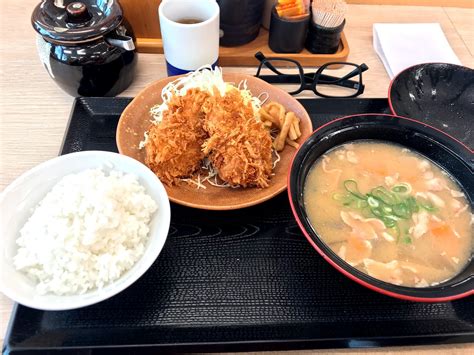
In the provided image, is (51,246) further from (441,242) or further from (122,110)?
(441,242)

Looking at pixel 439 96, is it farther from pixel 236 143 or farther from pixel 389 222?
pixel 236 143

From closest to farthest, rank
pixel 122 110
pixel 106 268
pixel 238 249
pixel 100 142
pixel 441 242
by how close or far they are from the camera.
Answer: pixel 106 268
pixel 441 242
pixel 238 249
pixel 100 142
pixel 122 110

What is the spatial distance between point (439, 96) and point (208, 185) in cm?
112

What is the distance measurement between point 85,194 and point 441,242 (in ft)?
3.60

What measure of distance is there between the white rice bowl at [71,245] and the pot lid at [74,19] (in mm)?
562

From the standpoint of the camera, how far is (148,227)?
48.5 inches

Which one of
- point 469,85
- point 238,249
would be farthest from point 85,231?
point 469,85

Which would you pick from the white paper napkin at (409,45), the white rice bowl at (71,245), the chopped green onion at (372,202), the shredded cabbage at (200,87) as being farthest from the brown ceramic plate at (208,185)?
the white paper napkin at (409,45)

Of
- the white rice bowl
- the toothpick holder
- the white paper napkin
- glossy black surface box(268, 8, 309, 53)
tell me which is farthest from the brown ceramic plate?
the white paper napkin

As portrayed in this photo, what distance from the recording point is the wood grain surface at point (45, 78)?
162 centimetres

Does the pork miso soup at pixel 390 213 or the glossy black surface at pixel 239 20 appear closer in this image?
the pork miso soup at pixel 390 213

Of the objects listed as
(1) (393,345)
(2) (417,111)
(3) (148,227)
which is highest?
(2) (417,111)

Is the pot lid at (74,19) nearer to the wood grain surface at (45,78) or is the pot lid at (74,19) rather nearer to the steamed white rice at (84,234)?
the wood grain surface at (45,78)

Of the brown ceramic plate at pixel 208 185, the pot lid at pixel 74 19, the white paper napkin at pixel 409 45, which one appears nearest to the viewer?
the brown ceramic plate at pixel 208 185
